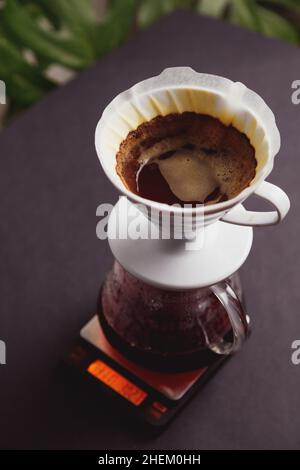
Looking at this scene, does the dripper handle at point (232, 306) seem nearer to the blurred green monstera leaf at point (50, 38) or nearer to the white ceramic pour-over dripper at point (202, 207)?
the white ceramic pour-over dripper at point (202, 207)

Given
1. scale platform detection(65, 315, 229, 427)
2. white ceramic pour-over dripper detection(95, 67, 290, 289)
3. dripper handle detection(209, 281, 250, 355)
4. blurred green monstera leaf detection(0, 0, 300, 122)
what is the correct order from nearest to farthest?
white ceramic pour-over dripper detection(95, 67, 290, 289) < dripper handle detection(209, 281, 250, 355) < scale platform detection(65, 315, 229, 427) < blurred green monstera leaf detection(0, 0, 300, 122)

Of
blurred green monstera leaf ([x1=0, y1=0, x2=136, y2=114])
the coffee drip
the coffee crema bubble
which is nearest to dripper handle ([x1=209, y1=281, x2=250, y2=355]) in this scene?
the coffee drip

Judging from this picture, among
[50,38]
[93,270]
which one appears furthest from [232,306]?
[50,38]

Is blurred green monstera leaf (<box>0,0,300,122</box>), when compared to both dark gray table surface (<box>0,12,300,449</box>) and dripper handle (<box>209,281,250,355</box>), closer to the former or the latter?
dark gray table surface (<box>0,12,300,449</box>)

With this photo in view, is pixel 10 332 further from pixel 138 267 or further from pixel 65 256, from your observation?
pixel 138 267
